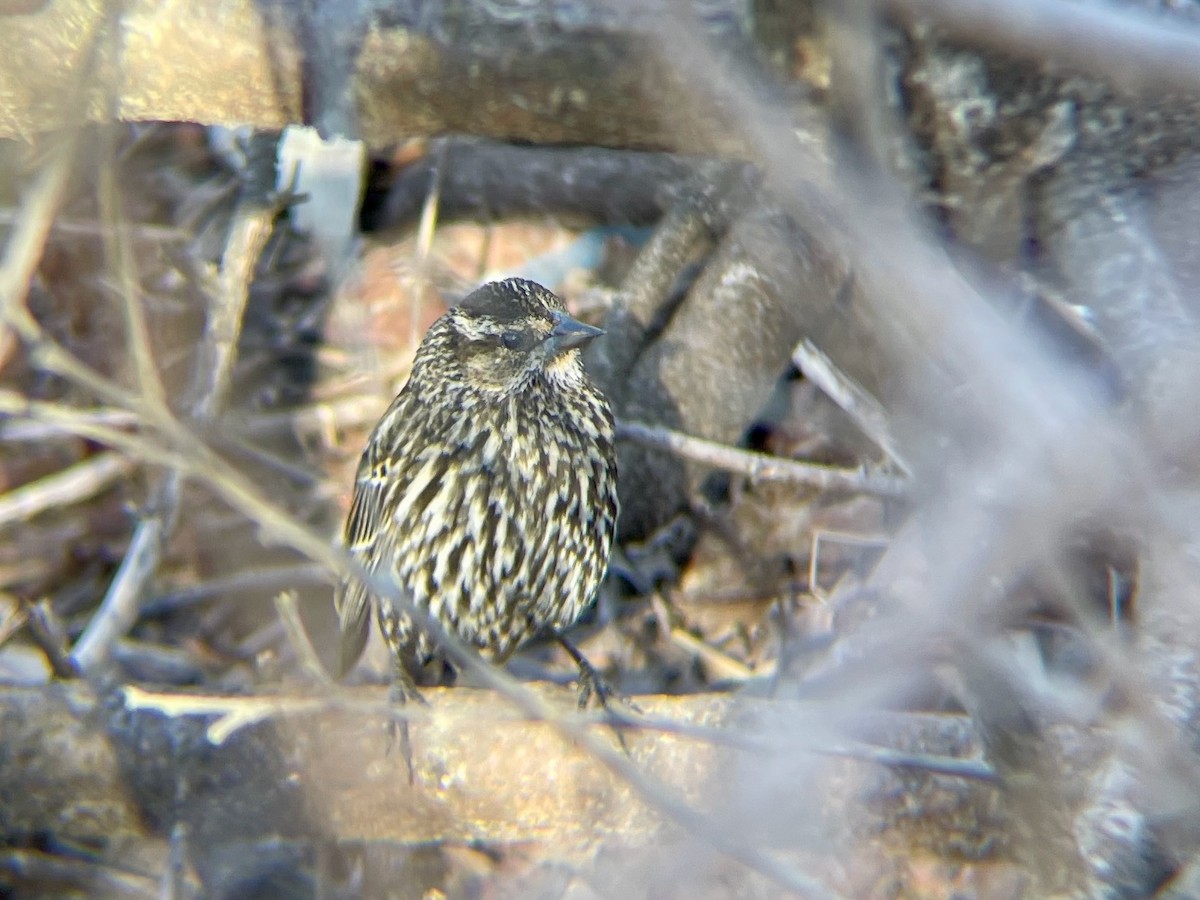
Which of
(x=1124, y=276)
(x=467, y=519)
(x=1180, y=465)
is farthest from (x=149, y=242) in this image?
(x=1180, y=465)

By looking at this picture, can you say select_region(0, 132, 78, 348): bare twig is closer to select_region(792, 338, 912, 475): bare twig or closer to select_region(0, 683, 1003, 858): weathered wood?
select_region(0, 683, 1003, 858): weathered wood

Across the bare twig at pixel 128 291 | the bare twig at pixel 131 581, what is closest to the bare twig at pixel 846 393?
the bare twig at pixel 128 291

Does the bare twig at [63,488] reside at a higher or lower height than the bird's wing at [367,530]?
lower

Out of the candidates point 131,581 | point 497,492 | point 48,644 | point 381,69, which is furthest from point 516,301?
point 131,581

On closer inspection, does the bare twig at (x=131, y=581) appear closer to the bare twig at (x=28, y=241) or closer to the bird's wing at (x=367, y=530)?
the bird's wing at (x=367, y=530)

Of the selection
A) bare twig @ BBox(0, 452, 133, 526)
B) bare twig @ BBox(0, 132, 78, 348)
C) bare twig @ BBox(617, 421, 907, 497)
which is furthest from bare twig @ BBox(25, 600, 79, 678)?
bare twig @ BBox(617, 421, 907, 497)

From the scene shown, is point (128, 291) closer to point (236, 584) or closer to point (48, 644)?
point (48, 644)

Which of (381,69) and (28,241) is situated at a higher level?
(381,69)
